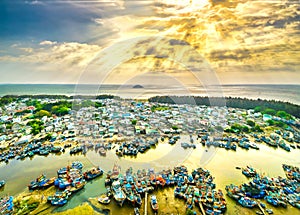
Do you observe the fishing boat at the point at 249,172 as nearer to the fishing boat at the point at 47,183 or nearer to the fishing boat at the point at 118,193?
the fishing boat at the point at 118,193

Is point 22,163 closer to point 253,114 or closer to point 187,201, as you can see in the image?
point 187,201

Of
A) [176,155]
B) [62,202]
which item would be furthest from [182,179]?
[62,202]

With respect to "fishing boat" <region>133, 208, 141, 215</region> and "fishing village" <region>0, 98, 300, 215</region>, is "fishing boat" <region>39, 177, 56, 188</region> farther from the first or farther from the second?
"fishing boat" <region>133, 208, 141, 215</region>

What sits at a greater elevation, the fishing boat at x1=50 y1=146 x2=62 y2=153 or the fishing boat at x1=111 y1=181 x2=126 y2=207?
the fishing boat at x1=50 y1=146 x2=62 y2=153

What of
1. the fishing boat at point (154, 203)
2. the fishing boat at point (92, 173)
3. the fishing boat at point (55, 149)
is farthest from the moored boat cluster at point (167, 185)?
the fishing boat at point (55, 149)

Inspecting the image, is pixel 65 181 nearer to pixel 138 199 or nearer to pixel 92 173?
pixel 92 173

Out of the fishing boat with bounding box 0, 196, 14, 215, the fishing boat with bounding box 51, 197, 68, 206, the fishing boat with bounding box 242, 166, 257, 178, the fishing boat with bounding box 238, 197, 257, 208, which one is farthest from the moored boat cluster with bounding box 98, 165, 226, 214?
the fishing boat with bounding box 0, 196, 14, 215

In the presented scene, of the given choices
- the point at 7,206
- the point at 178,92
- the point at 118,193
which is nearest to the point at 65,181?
the point at 7,206
